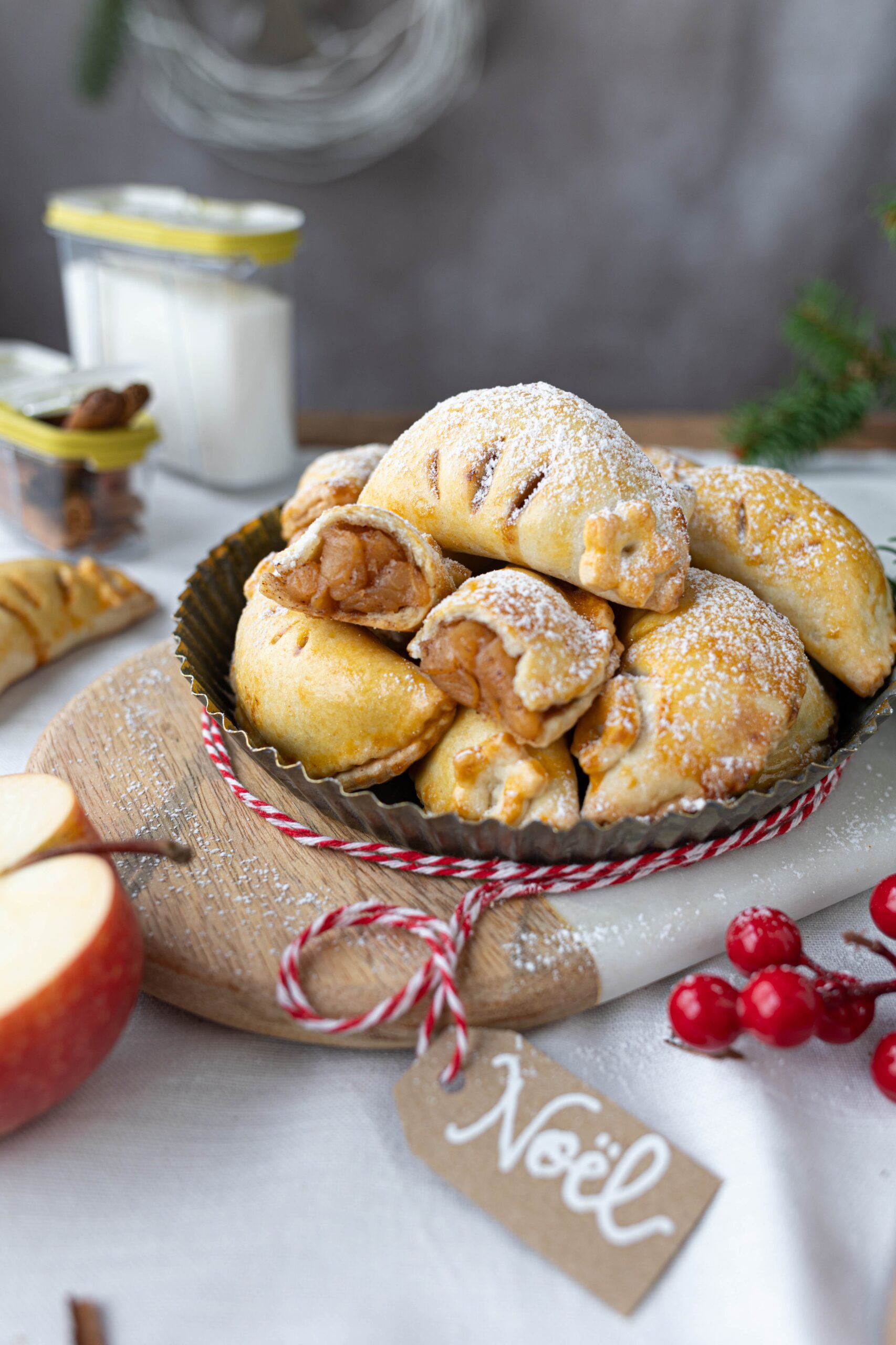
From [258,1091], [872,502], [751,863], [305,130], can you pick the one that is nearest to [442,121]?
[305,130]

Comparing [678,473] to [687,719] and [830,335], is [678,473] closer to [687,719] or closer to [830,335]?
[687,719]

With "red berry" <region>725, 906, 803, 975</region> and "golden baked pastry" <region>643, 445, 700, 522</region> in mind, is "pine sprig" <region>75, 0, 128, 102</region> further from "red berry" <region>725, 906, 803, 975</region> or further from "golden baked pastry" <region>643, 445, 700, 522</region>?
"red berry" <region>725, 906, 803, 975</region>

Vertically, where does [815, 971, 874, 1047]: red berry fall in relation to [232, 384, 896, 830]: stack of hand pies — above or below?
below

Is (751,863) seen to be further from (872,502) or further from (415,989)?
(872,502)

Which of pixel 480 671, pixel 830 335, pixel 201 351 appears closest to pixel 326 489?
pixel 480 671

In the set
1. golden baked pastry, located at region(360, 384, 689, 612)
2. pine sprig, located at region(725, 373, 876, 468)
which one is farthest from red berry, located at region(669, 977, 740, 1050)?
pine sprig, located at region(725, 373, 876, 468)
